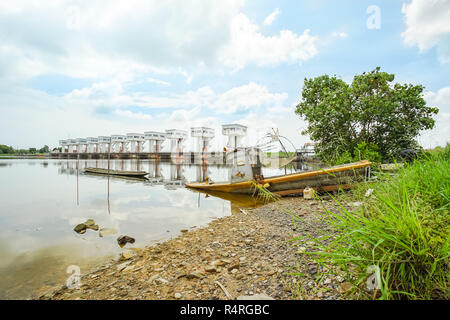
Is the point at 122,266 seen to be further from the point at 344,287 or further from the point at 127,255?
the point at 344,287

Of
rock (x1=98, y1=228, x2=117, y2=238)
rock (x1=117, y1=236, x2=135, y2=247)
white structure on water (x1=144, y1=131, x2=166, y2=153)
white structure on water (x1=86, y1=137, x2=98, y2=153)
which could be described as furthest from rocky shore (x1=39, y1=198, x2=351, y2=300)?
white structure on water (x1=86, y1=137, x2=98, y2=153)

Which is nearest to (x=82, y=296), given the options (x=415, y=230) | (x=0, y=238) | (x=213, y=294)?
(x=213, y=294)

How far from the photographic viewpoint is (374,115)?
32.8 ft

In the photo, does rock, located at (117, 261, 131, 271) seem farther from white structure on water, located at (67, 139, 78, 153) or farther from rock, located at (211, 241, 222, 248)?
white structure on water, located at (67, 139, 78, 153)

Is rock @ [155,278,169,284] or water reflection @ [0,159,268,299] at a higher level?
rock @ [155,278,169,284]

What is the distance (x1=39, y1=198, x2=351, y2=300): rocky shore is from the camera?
6.22ft

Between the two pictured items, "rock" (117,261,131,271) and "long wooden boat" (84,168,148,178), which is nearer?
"rock" (117,261,131,271)

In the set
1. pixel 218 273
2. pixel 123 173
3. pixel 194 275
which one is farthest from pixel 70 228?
pixel 123 173

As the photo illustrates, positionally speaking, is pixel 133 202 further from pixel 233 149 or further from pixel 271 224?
pixel 271 224

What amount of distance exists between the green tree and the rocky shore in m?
7.80

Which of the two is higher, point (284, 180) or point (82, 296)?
point (284, 180)

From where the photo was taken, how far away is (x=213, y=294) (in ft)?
6.91

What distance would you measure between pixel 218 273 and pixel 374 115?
11.3 metres
